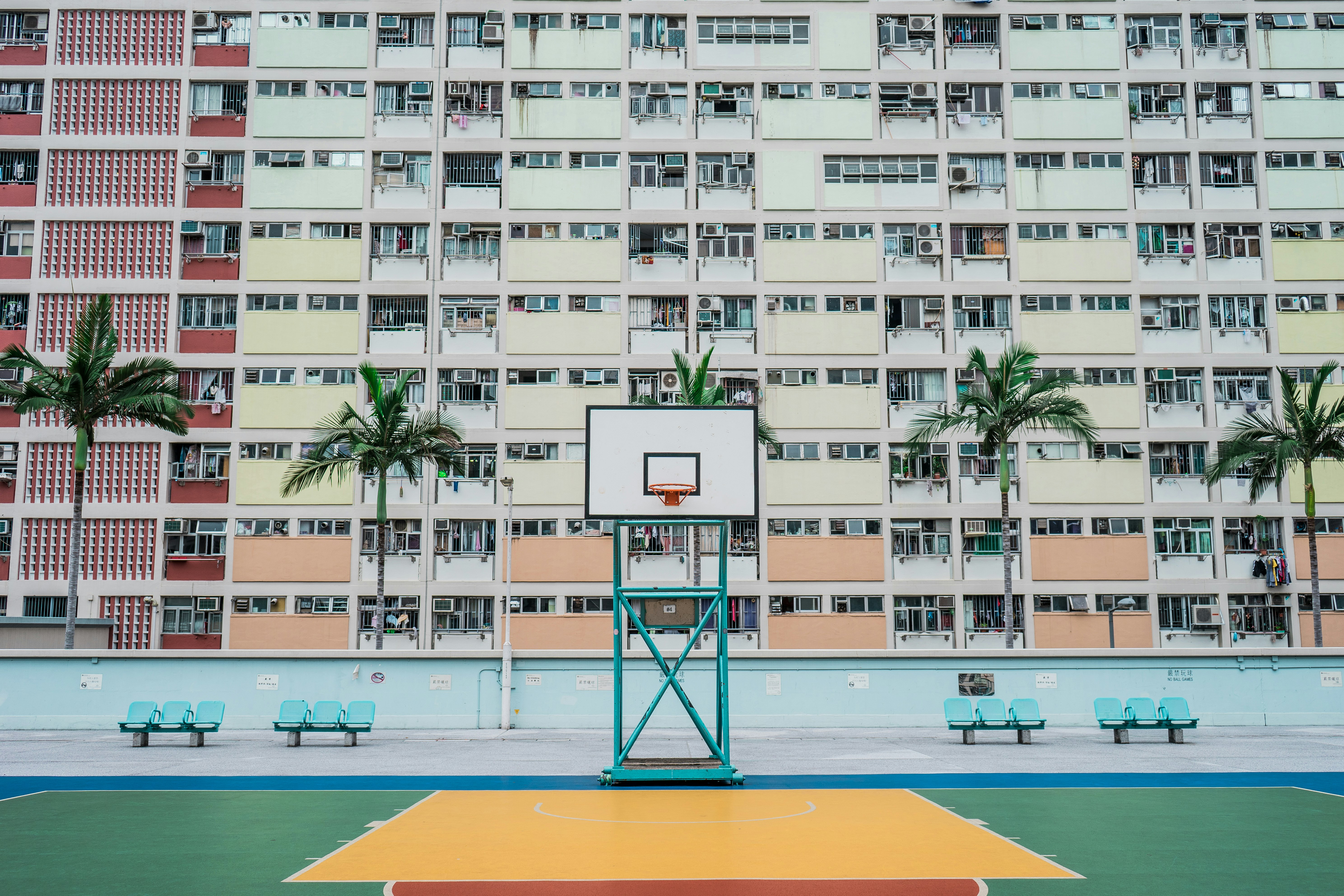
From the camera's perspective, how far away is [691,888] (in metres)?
10.4

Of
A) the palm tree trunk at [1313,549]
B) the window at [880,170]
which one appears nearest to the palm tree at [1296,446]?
the palm tree trunk at [1313,549]

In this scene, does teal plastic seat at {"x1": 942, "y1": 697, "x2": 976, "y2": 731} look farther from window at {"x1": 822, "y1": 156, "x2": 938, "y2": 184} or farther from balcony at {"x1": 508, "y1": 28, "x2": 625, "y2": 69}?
balcony at {"x1": 508, "y1": 28, "x2": 625, "y2": 69}

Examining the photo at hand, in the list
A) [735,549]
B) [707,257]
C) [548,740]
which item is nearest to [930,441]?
[735,549]

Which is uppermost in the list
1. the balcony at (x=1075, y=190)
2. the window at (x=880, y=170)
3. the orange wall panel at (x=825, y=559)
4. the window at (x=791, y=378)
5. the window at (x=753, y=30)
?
the window at (x=753, y=30)

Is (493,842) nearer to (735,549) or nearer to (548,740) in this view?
(548,740)

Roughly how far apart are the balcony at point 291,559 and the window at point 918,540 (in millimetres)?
20198

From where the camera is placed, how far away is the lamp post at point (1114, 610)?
40625mm

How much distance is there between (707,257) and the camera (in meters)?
42.9

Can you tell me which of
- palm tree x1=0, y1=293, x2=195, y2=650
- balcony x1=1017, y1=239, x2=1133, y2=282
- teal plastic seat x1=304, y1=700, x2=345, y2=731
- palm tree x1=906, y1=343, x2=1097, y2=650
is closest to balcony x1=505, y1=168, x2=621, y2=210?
palm tree x1=0, y1=293, x2=195, y2=650

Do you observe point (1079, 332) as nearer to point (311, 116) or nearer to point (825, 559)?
point (825, 559)

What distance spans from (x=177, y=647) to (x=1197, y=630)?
37.1 meters

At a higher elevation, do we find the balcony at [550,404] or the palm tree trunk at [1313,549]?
the balcony at [550,404]

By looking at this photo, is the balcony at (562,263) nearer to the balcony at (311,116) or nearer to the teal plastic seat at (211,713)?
the balcony at (311,116)

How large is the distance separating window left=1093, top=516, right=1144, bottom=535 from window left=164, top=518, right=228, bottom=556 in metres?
32.2
